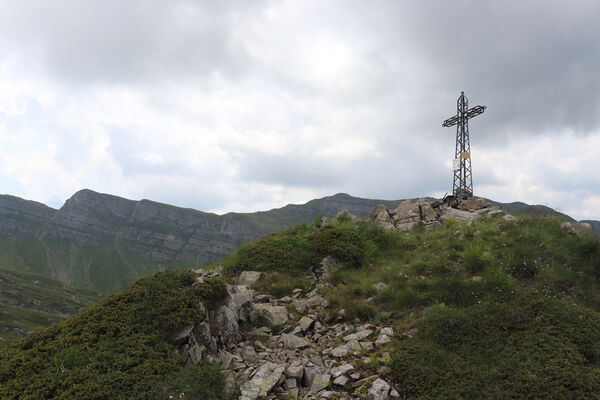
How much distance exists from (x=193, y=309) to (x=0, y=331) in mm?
142683

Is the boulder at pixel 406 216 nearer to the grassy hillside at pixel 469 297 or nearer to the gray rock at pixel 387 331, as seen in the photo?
the grassy hillside at pixel 469 297

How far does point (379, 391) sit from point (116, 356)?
649 centimetres

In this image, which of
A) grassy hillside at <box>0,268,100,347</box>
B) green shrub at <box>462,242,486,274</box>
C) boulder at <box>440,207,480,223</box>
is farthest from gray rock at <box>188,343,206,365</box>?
grassy hillside at <box>0,268,100,347</box>

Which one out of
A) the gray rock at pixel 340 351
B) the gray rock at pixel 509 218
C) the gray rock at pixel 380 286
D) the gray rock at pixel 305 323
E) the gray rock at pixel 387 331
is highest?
the gray rock at pixel 509 218

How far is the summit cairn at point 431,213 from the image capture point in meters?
21.8

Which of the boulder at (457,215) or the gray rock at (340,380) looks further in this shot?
the boulder at (457,215)

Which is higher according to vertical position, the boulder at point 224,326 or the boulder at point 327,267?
the boulder at point 327,267

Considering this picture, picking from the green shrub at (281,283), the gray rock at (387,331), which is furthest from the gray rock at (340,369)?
the green shrub at (281,283)

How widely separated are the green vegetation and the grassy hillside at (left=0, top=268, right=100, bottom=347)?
134m

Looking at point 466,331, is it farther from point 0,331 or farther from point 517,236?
point 0,331

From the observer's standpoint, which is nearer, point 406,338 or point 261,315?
point 406,338

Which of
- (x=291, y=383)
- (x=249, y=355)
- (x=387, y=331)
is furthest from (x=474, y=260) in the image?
(x=249, y=355)

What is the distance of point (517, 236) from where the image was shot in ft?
48.6

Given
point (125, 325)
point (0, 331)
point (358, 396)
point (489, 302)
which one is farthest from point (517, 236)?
point (0, 331)
